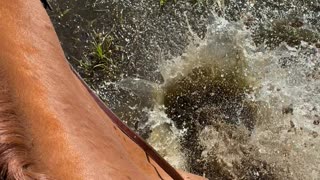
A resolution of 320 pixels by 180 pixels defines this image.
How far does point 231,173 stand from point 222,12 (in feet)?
2.97

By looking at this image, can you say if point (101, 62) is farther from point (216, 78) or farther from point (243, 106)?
point (243, 106)

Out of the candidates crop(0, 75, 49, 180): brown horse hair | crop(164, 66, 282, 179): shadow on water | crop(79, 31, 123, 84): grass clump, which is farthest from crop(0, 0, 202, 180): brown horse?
crop(79, 31, 123, 84): grass clump

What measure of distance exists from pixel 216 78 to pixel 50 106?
1.73m

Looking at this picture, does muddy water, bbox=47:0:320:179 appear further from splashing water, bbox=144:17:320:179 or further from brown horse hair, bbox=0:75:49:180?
brown horse hair, bbox=0:75:49:180

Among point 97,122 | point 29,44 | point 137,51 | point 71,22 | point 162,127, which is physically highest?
point 29,44

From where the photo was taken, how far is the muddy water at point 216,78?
2.49 metres

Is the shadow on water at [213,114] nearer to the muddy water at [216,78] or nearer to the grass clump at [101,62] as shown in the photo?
the muddy water at [216,78]

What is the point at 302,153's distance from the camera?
8.19 ft

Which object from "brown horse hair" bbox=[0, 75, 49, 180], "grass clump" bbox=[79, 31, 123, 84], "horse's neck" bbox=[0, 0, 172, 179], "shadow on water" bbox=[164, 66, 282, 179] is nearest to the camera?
"brown horse hair" bbox=[0, 75, 49, 180]

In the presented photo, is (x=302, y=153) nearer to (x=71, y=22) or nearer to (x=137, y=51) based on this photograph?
(x=137, y=51)

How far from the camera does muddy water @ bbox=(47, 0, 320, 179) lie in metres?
2.49

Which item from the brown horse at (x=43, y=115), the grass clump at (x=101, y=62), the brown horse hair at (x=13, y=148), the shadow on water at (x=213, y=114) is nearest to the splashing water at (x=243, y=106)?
the shadow on water at (x=213, y=114)

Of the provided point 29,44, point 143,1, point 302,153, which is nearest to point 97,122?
point 29,44

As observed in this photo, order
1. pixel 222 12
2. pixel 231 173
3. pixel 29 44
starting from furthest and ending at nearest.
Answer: pixel 222 12 < pixel 231 173 < pixel 29 44
